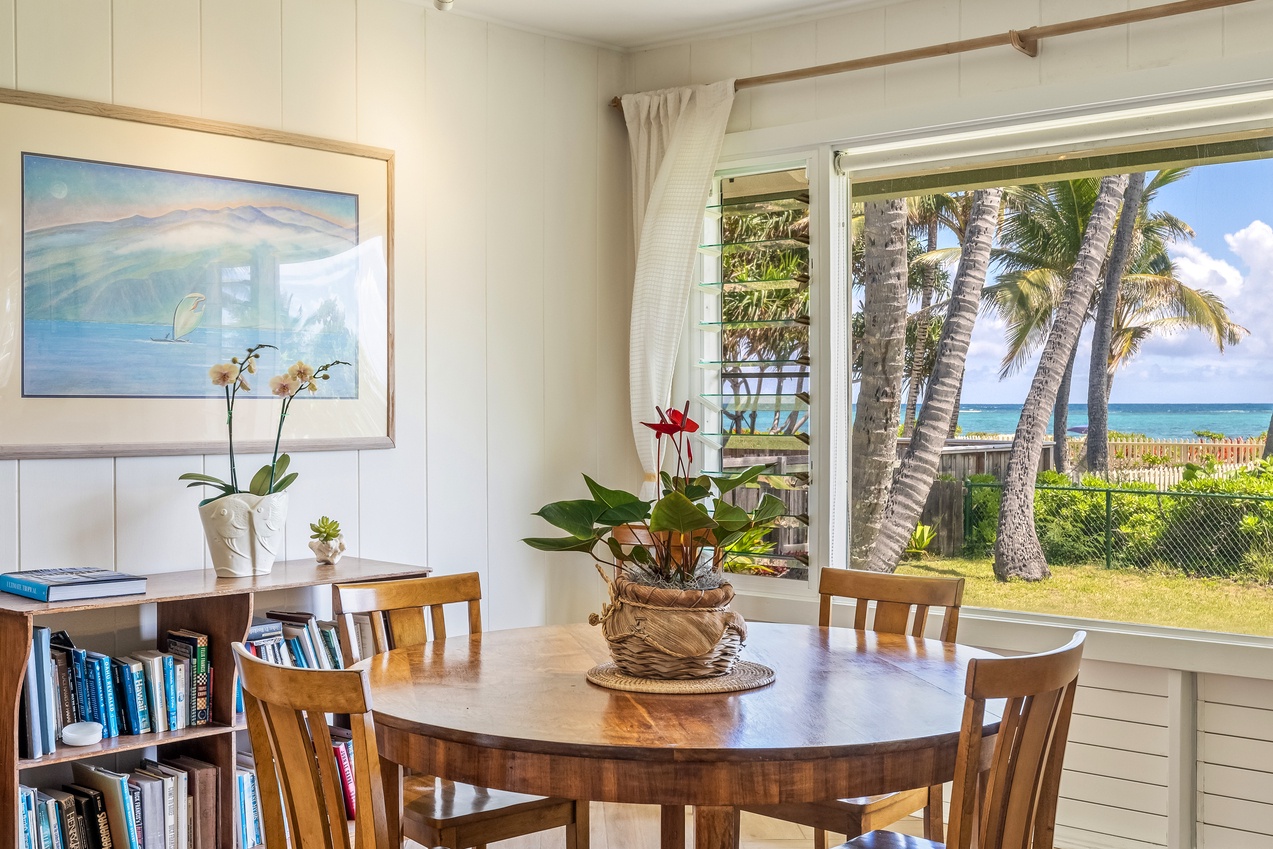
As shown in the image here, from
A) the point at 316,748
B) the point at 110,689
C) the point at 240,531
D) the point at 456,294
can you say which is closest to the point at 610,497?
the point at 316,748

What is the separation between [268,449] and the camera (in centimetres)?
333

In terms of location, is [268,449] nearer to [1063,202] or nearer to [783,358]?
[783,358]

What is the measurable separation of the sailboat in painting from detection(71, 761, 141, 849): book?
1.14 metres

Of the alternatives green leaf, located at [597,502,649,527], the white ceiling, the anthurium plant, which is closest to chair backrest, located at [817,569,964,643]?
the anthurium plant

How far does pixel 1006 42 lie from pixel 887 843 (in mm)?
2392

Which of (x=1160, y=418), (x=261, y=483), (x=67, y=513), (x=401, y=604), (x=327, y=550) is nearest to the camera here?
(x=401, y=604)

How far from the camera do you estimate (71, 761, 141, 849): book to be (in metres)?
2.72

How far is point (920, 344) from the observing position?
3906mm

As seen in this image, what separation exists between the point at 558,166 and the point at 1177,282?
2.09 meters

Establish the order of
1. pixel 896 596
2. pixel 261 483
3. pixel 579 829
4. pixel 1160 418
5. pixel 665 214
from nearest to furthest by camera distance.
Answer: pixel 579 829
pixel 896 596
pixel 261 483
pixel 1160 418
pixel 665 214

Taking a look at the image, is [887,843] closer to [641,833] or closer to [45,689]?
[641,833]

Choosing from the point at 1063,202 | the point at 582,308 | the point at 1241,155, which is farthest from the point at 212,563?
the point at 1241,155

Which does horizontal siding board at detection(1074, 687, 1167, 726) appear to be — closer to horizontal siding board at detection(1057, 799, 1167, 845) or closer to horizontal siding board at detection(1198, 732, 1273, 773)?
horizontal siding board at detection(1198, 732, 1273, 773)

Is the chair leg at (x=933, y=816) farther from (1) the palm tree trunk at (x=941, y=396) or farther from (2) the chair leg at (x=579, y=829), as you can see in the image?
(1) the palm tree trunk at (x=941, y=396)
